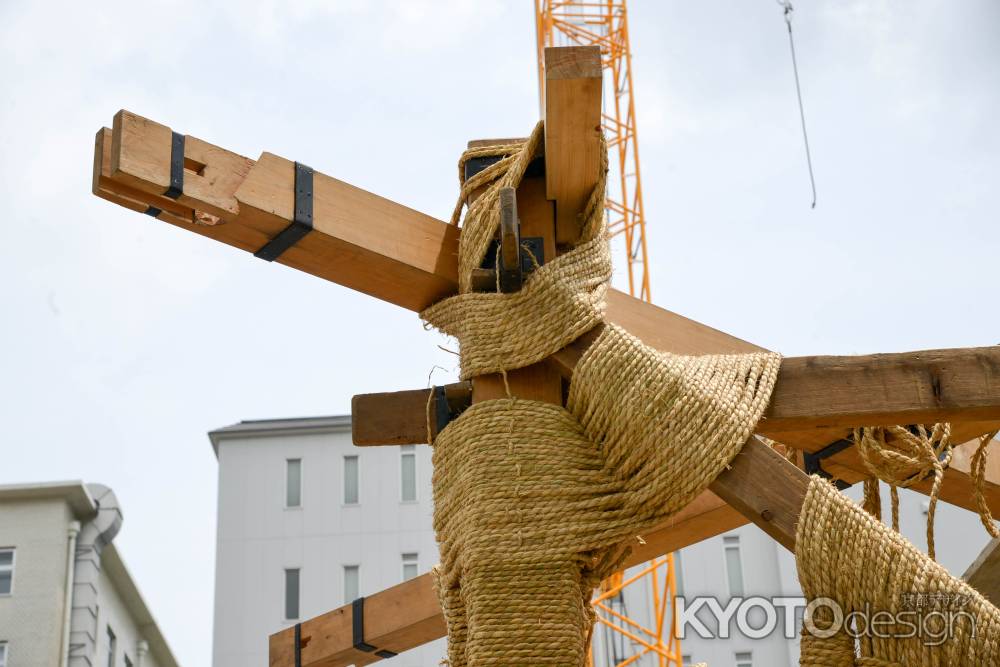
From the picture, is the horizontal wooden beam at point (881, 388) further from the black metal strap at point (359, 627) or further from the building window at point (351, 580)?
the building window at point (351, 580)

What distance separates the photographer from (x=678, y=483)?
100 inches

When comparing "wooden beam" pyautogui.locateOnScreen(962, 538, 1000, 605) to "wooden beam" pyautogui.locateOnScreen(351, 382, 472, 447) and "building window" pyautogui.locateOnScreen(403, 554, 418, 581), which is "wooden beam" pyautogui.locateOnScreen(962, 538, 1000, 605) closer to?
"wooden beam" pyautogui.locateOnScreen(351, 382, 472, 447)

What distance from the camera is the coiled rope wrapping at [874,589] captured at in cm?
232

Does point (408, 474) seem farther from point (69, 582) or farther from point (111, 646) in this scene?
point (69, 582)

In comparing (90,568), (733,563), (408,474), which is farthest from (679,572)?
(90,568)

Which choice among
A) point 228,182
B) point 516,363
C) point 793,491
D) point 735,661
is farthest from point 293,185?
point 735,661

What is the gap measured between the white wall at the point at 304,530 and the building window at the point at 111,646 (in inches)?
199

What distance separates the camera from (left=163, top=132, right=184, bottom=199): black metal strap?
107 inches

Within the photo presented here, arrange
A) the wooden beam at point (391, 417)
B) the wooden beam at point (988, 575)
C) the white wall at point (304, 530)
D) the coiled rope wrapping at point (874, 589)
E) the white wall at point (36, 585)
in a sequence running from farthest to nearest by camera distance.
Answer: the white wall at point (304, 530)
the white wall at point (36, 585)
the wooden beam at point (391, 417)
the wooden beam at point (988, 575)
the coiled rope wrapping at point (874, 589)

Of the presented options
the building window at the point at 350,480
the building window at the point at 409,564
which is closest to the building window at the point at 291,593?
the building window at the point at 350,480

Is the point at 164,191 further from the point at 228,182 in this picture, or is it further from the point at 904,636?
the point at 904,636

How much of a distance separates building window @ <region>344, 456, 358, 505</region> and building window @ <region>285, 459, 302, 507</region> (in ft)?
2.97

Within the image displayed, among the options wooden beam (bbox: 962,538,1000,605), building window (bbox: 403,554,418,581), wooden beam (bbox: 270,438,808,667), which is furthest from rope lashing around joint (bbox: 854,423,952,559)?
building window (bbox: 403,554,418,581)

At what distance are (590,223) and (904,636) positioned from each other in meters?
1.10
